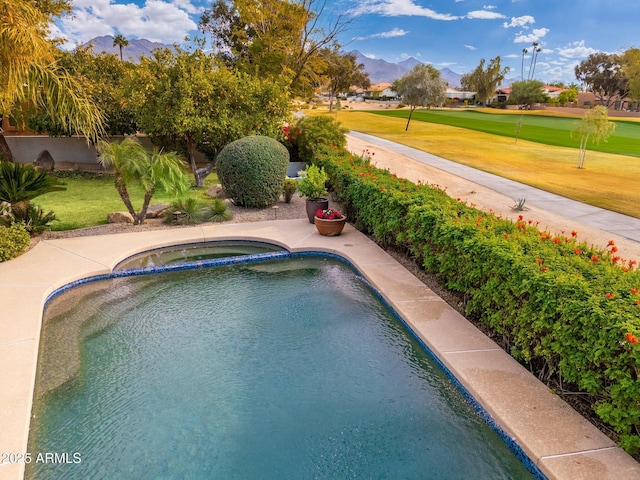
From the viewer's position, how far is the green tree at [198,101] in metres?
12.1

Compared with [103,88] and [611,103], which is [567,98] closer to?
[611,103]

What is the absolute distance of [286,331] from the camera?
5.59 m

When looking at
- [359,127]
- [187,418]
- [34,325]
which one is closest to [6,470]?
[187,418]

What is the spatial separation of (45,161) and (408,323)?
50.8 ft

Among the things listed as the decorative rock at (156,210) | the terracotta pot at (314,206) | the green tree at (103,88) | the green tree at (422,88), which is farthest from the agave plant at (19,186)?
the green tree at (422,88)

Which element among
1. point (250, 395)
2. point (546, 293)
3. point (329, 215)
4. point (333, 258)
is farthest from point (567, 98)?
point (250, 395)

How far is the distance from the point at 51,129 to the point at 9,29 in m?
8.71

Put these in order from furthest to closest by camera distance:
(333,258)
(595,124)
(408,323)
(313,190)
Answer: (595,124), (313,190), (333,258), (408,323)

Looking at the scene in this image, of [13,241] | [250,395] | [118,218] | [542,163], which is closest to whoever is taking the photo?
[250,395]

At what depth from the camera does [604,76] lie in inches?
2926

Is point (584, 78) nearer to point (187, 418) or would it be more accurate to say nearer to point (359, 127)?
point (359, 127)

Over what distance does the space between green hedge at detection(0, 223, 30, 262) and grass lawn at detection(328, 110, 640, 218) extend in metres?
13.9

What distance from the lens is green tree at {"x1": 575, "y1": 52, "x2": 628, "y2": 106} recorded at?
72062mm

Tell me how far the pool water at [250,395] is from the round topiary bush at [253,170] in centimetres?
451
